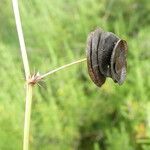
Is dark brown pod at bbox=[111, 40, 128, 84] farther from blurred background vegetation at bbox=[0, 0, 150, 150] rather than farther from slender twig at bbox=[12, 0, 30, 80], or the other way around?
blurred background vegetation at bbox=[0, 0, 150, 150]

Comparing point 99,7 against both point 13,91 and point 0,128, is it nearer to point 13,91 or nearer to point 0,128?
point 13,91

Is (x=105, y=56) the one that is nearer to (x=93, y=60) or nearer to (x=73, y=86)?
(x=93, y=60)

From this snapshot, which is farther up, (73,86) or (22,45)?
(73,86)

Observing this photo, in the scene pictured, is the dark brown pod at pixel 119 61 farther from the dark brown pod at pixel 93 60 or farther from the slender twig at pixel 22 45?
the slender twig at pixel 22 45

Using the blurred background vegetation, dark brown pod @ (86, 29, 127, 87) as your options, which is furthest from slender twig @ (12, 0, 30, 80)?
the blurred background vegetation

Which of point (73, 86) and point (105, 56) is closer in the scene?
point (105, 56)

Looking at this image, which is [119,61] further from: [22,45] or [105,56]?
[22,45]

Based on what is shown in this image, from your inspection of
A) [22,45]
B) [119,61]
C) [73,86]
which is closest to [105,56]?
[119,61]
